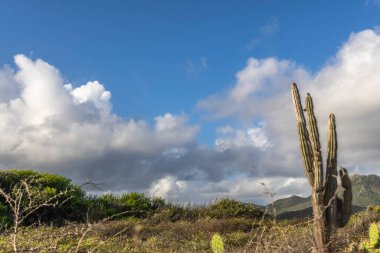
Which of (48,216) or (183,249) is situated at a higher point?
(48,216)

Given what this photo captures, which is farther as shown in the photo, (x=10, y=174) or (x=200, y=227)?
(x=10, y=174)

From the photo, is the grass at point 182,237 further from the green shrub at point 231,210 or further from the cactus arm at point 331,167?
the green shrub at point 231,210

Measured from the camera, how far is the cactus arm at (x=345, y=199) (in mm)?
12406

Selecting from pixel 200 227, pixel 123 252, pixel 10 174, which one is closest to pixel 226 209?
pixel 200 227

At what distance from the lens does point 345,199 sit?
12.5m

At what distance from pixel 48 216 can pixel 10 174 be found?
3251 millimetres

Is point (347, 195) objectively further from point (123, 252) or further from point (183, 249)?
point (123, 252)

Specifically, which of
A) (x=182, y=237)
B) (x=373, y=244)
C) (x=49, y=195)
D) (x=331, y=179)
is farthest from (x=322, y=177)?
(x=49, y=195)

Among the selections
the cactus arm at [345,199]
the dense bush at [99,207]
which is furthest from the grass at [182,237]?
the dense bush at [99,207]

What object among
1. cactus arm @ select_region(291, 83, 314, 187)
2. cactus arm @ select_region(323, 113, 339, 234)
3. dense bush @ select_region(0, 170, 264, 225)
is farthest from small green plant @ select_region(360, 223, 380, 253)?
dense bush @ select_region(0, 170, 264, 225)

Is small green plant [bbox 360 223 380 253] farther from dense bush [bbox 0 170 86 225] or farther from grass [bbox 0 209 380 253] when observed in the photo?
dense bush [bbox 0 170 86 225]

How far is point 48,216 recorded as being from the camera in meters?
20.4

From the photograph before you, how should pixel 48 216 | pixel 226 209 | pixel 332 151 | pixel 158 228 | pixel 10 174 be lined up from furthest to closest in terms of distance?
1. pixel 226 209
2. pixel 10 174
3. pixel 48 216
4. pixel 158 228
5. pixel 332 151

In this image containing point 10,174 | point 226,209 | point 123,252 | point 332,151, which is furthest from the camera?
point 226,209
